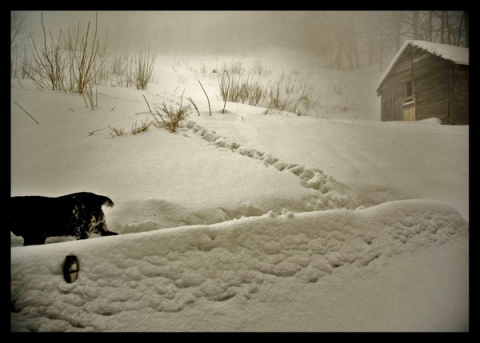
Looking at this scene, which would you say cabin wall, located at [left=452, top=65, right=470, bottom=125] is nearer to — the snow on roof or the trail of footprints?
the snow on roof

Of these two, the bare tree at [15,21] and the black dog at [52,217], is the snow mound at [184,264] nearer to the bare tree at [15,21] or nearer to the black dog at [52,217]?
the black dog at [52,217]

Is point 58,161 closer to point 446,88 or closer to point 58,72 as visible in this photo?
point 58,72

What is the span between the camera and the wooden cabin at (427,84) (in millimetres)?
7414

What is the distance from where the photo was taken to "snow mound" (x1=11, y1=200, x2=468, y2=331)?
79cm

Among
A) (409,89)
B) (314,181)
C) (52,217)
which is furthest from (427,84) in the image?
(52,217)

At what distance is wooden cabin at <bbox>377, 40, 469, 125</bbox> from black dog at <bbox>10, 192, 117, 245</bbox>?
881 centimetres

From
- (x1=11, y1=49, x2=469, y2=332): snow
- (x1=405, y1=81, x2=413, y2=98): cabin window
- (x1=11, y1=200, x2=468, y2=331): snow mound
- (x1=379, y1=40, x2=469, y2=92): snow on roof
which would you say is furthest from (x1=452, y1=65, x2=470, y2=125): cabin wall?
(x1=11, y1=200, x2=468, y2=331): snow mound

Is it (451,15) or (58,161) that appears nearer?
(58,161)

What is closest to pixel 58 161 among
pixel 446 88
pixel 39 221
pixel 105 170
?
pixel 105 170

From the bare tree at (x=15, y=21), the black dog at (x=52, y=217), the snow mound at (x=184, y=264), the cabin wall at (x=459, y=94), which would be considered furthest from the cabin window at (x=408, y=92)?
the black dog at (x=52, y=217)

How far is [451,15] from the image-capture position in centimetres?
1066

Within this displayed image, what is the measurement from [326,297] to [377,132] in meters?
1.95
